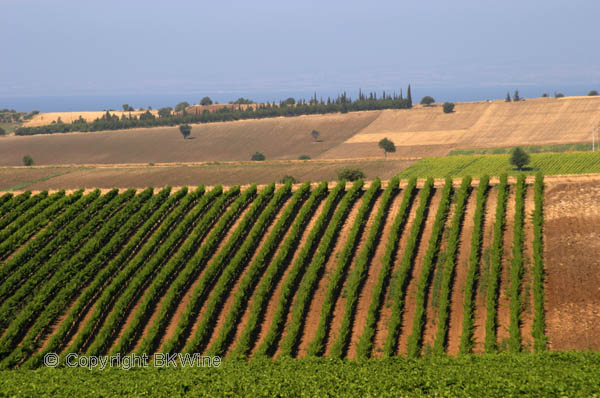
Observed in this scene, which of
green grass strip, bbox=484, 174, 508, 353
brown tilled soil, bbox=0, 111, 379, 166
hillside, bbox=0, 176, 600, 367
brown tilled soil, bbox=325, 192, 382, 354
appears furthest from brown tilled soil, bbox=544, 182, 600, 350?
brown tilled soil, bbox=0, 111, 379, 166

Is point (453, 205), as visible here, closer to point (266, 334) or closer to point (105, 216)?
point (266, 334)

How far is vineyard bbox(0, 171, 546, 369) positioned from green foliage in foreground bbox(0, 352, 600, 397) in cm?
753

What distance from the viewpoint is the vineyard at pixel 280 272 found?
1404 inches

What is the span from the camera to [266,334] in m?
36.5

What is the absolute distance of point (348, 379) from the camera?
2194 cm

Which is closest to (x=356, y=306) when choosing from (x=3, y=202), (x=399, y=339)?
(x=399, y=339)

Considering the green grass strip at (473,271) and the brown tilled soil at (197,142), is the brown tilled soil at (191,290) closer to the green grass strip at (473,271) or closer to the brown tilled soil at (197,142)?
the green grass strip at (473,271)

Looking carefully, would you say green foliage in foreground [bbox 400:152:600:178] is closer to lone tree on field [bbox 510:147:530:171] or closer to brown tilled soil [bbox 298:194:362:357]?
lone tree on field [bbox 510:147:530:171]

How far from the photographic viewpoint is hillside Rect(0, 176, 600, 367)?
35.7 meters

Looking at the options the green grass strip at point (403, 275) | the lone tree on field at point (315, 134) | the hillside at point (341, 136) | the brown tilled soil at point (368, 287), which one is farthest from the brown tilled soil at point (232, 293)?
the lone tree on field at point (315, 134)

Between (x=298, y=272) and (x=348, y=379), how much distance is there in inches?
787

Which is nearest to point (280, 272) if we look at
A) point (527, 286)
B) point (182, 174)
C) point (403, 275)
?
point (403, 275)

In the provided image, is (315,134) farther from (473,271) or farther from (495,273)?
(495,273)

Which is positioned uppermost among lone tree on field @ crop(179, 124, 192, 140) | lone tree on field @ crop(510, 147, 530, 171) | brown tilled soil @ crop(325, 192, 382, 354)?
lone tree on field @ crop(179, 124, 192, 140)
